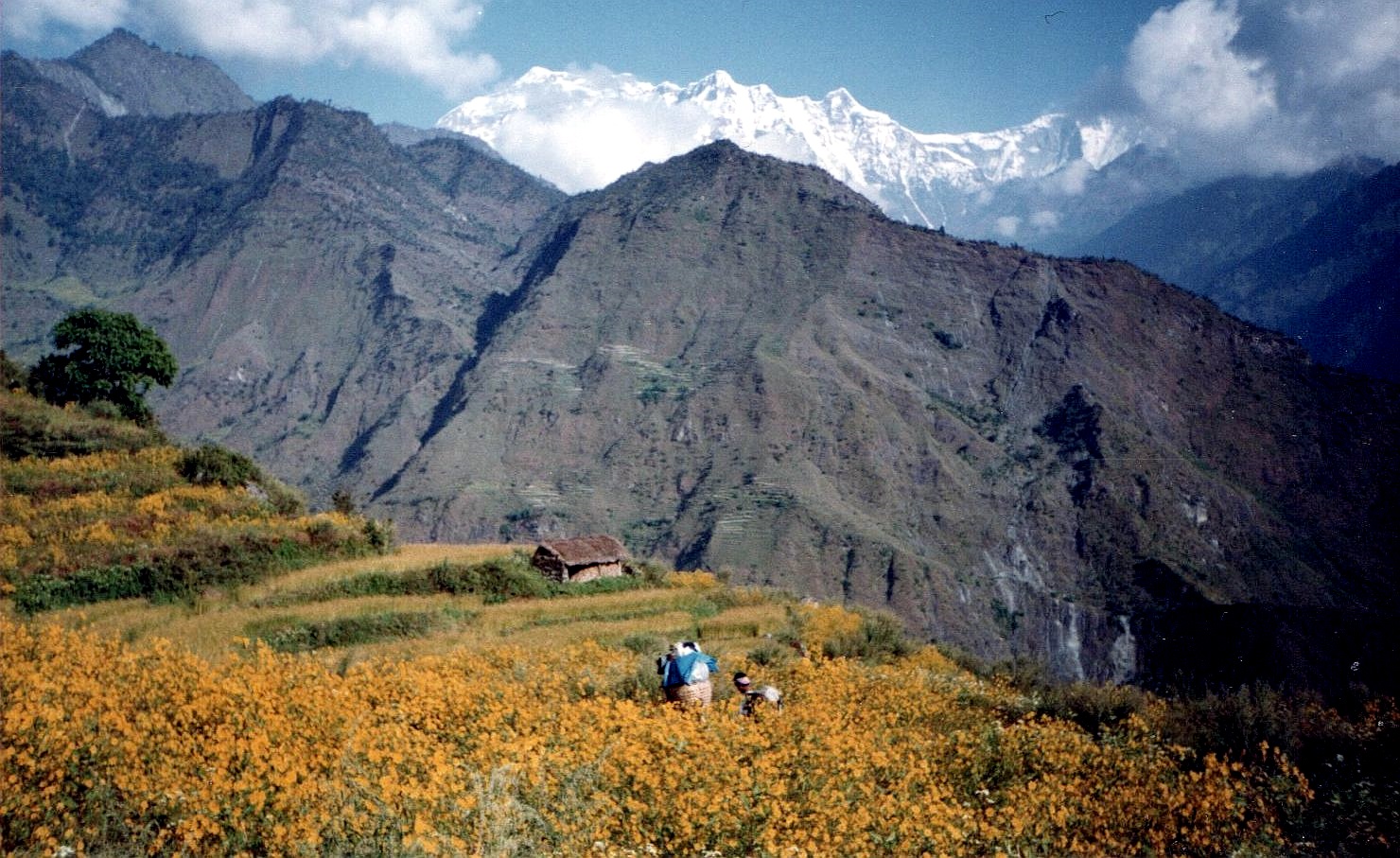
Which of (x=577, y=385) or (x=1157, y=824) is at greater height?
(x=577, y=385)

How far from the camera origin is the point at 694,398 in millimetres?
156875

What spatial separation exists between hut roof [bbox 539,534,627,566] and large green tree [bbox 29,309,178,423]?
1960 centimetres

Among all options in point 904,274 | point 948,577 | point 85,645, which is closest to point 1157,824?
point 85,645

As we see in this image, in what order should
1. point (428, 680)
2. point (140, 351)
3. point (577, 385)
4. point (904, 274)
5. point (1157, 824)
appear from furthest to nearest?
point (904, 274), point (577, 385), point (140, 351), point (428, 680), point (1157, 824)

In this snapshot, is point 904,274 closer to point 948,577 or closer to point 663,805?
point 948,577

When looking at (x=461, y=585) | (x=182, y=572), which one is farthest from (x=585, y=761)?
(x=461, y=585)

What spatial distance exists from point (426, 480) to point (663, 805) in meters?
144

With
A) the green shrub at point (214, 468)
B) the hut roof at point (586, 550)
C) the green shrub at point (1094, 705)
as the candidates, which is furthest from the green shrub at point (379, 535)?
the green shrub at point (1094, 705)

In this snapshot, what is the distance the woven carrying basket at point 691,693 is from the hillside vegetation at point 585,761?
0.40 metres

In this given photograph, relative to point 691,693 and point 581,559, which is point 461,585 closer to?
point 581,559

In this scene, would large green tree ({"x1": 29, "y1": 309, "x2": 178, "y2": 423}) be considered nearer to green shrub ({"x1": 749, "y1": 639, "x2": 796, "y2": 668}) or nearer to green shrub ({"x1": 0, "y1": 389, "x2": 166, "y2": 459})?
green shrub ({"x1": 0, "y1": 389, "x2": 166, "y2": 459})

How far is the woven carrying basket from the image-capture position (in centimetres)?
1082

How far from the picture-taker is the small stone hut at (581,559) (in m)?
26.4

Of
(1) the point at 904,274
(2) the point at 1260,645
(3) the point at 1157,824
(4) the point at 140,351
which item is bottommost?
(2) the point at 1260,645
